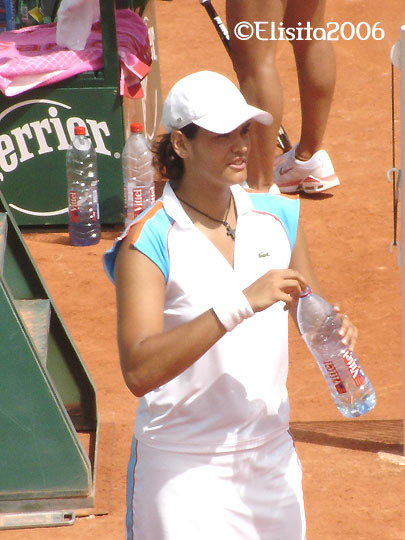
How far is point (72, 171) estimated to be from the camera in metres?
6.39

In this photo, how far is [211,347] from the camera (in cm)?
254

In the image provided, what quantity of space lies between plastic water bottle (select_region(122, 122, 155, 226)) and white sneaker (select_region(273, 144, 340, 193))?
3.07ft

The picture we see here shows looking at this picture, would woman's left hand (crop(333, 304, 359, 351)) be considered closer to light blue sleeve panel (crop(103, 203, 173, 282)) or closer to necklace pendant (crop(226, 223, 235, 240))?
necklace pendant (crop(226, 223, 235, 240))

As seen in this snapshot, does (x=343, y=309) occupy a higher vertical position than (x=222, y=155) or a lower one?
lower

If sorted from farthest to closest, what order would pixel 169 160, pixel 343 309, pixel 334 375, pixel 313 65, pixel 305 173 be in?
pixel 305 173 < pixel 313 65 < pixel 343 309 < pixel 334 375 < pixel 169 160

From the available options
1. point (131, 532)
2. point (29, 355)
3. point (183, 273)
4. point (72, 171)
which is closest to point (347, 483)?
point (29, 355)

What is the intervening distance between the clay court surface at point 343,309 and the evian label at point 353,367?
0.53m

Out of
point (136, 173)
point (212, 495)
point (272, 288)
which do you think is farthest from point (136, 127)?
point (272, 288)

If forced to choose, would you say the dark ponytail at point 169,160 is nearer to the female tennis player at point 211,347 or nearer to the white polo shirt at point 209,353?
the female tennis player at point 211,347

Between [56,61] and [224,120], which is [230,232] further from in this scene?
[56,61]

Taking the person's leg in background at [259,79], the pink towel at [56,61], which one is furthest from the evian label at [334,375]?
the pink towel at [56,61]

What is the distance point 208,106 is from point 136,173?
387 cm

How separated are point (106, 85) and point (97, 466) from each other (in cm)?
279

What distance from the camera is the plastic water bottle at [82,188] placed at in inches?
250
